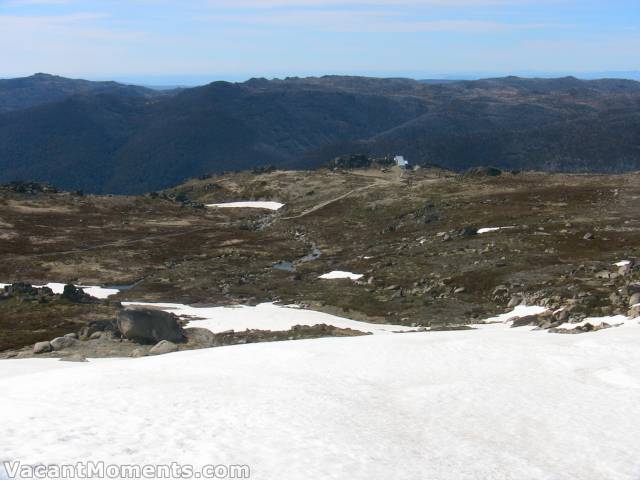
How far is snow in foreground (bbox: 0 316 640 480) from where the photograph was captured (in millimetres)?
16484

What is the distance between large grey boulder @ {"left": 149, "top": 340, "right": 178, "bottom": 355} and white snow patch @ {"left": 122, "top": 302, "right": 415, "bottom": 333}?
30.1 feet

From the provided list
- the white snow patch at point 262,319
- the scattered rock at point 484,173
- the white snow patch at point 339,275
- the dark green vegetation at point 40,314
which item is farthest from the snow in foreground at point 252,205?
the dark green vegetation at point 40,314

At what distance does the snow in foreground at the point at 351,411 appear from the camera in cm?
1648

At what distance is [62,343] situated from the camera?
3647 cm

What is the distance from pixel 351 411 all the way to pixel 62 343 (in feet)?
74.8

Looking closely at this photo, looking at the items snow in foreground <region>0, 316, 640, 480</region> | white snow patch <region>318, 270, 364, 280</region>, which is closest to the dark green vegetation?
snow in foreground <region>0, 316, 640, 480</region>

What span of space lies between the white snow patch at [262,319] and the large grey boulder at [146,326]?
21.7ft

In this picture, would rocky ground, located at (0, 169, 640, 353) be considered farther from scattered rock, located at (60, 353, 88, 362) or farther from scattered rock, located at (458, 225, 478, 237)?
scattered rock, located at (60, 353, 88, 362)

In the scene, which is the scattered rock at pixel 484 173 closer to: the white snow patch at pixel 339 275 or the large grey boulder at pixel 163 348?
the white snow patch at pixel 339 275

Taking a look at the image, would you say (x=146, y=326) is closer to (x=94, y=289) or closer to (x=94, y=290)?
(x=94, y=290)

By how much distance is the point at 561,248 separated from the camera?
67562 mm

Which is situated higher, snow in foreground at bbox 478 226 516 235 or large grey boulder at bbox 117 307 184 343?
large grey boulder at bbox 117 307 184 343

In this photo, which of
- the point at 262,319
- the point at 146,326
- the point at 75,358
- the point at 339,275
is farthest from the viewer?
the point at 339,275

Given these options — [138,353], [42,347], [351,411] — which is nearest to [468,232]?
[138,353]
